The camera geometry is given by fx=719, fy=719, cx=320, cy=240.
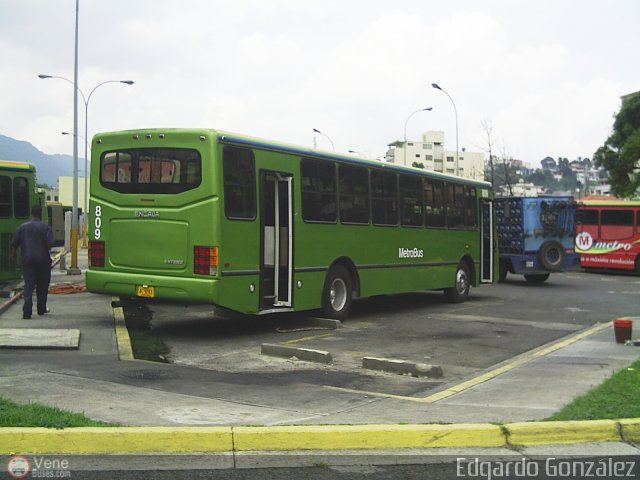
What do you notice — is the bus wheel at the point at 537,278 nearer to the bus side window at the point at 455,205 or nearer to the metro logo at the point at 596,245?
the metro logo at the point at 596,245

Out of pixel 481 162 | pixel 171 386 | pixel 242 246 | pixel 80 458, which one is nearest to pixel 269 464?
pixel 80 458

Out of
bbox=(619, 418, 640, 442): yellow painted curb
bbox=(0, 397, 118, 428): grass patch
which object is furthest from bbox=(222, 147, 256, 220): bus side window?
bbox=(619, 418, 640, 442): yellow painted curb

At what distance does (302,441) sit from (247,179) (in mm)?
6237

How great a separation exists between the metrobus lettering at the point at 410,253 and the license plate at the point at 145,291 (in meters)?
5.91

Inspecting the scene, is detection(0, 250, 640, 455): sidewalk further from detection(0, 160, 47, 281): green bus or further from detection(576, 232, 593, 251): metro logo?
detection(576, 232, 593, 251): metro logo

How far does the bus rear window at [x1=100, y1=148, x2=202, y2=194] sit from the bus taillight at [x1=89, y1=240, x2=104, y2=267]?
92cm

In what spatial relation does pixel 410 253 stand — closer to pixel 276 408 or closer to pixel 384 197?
pixel 384 197

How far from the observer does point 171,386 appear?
24.1 feet

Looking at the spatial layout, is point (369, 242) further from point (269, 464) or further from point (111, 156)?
point (269, 464)

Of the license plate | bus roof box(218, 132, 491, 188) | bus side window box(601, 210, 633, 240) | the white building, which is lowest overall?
the license plate

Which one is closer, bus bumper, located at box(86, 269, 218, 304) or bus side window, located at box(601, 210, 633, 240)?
bus bumper, located at box(86, 269, 218, 304)

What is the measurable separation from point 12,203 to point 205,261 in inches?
353

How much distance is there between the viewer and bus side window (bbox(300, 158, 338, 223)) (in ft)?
40.3

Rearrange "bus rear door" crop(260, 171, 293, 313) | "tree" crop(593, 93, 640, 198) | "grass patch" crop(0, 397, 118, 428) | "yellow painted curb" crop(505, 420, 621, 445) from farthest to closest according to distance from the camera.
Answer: "tree" crop(593, 93, 640, 198) < "bus rear door" crop(260, 171, 293, 313) < "yellow painted curb" crop(505, 420, 621, 445) < "grass patch" crop(0, 397, 118, 428)
